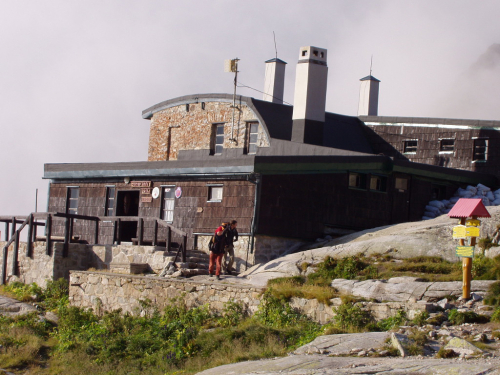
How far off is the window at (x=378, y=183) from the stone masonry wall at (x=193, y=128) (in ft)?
18.5

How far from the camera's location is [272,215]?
2150 cm

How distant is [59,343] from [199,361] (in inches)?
215

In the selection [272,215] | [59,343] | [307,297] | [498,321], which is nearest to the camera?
[498,321]

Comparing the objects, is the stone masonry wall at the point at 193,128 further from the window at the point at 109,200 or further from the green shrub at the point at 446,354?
the green shrub at the point at 446,354

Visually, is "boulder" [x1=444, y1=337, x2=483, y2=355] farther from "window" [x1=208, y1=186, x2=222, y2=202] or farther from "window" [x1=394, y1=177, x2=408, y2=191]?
"window" [x1=394, y1=177, x2=408, y2=191]

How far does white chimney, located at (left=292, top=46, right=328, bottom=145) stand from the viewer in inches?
1025

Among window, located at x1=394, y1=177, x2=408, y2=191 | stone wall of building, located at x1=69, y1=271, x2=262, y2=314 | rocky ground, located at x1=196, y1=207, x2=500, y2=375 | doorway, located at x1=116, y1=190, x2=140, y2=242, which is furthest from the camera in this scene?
doorway, located at x1=116, y1=190, x2=140, y2=242

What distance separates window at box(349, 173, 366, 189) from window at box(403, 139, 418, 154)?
756 cm

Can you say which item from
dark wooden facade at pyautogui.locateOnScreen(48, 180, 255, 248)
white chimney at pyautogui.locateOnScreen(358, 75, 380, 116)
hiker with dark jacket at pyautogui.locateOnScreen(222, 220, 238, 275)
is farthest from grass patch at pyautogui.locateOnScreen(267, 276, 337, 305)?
white chimney at pyautogui.locateOnScreen(358, 75, 380, 116)

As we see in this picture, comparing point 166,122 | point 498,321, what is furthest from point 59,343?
point 166,122

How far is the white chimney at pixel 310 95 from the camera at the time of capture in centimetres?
2605

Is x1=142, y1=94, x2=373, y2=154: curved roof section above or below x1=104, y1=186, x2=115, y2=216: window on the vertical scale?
above

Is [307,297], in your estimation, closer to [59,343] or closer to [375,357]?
[375,357]

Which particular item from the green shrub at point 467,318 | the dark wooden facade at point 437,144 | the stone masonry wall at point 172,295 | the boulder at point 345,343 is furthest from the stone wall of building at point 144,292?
the dark wooden facade at point 437,144
